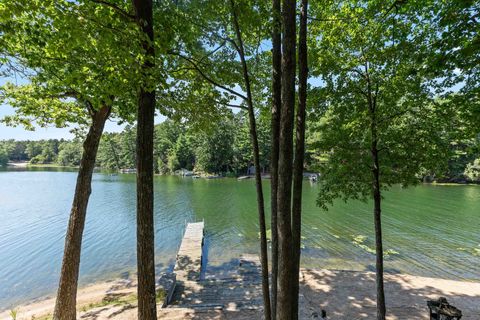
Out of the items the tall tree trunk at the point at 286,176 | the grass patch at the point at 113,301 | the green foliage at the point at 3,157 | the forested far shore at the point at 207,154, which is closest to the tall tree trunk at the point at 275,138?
the tall tree trunk at the point at 286,176

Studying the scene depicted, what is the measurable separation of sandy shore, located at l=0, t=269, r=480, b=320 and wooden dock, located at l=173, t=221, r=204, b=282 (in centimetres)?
171

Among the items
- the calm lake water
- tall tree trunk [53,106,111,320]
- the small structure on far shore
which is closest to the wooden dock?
the calm lake water

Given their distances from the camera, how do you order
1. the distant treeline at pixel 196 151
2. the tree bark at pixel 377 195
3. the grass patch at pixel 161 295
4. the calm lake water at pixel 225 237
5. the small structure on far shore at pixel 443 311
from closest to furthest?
the small structure on far shore at pixel 443 311 → the tree bark at pixel 377 195 → the grass patch at pixel 161 295 → the calm lake water at pixel 225 237 → the distant treeline at pixel 196 151

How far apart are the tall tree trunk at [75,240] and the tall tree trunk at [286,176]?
4.48 meters

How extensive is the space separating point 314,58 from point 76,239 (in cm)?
641

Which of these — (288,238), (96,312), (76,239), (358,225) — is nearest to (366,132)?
(288,238)

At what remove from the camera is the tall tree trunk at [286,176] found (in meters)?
3.14

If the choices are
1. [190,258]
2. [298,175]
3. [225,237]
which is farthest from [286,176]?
[225,237]

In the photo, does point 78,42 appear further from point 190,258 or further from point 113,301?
point 190,258

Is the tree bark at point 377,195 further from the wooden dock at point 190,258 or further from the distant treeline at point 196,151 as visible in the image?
the distant treeline at point 196,151

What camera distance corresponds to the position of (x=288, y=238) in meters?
3.15

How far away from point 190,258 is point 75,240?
602cm

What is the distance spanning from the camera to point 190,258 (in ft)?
35.3

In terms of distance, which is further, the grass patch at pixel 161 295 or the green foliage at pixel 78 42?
the grass patch at pixel 161 295
